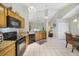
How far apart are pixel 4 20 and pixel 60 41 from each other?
1.60m

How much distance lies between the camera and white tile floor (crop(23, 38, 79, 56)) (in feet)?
8.81

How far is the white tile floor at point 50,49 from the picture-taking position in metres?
2.69

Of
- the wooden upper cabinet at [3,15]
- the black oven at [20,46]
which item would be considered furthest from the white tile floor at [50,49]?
the wooden upper cabinet at [3,15]

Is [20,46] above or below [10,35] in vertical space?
below

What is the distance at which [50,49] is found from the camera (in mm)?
2988

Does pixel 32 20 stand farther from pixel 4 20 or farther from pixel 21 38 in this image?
pixel 4 20

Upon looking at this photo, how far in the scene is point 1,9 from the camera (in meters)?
2.10

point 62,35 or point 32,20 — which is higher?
point 32,20

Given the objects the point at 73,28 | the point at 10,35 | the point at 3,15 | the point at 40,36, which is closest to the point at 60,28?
the point at 73,28

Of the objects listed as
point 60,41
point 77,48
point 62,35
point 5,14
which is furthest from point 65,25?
point 5,14

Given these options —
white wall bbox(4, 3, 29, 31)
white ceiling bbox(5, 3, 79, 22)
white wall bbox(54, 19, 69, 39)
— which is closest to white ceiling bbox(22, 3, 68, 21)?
white ceiling bbox(5, 3, 79, 22)

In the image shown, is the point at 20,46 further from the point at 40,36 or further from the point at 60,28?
the point at 60,28

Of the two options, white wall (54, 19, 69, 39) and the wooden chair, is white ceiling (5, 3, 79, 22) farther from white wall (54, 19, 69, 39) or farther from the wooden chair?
the wooden chair

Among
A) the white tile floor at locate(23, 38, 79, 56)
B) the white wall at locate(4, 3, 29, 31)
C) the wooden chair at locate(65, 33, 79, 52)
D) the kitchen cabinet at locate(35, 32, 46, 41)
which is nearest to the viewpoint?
the white wall at locate(4, 3, 29, 31)
